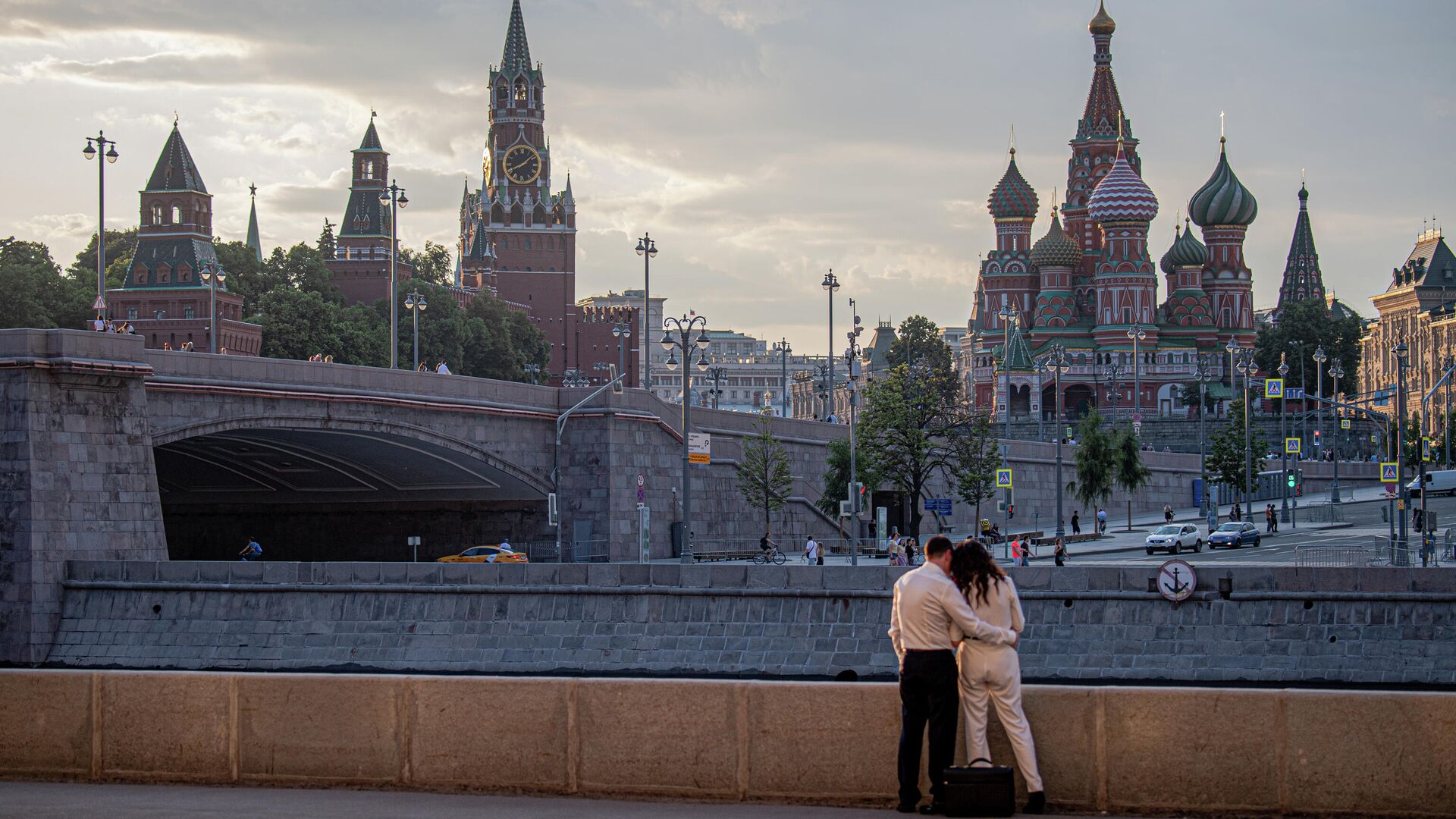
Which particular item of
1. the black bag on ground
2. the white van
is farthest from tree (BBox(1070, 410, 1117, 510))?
the black bag on ground

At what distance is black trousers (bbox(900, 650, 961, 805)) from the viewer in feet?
38.7

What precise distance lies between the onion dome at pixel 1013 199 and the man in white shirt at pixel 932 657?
452 feet

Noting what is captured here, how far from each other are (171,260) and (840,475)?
242ft

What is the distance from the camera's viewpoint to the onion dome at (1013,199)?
147m

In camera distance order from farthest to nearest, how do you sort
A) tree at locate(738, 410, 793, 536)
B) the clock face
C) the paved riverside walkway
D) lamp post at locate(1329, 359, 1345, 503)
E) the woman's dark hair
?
1. the clock face
2. lamp post at locate(1329, 359, 1345, 503)
3. tree at locate(738, 410, 793, 536)
4. the paved riverside walkway
5. the woman's dark hair

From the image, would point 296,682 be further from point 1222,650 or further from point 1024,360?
point 1024,360

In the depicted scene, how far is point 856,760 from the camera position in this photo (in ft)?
40.6

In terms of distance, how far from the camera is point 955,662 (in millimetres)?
11898

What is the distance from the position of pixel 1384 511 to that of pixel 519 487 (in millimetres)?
36384

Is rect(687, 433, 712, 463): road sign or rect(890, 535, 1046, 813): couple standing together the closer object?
rect(890, 535, 1046, 813): couple standing together

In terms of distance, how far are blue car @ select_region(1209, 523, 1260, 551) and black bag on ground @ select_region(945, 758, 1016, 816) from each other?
4899cm

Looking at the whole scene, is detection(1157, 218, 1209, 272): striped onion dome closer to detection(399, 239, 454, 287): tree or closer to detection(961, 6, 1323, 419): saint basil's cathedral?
detection(961, 6, 1323, 419): saint basil's cathedral

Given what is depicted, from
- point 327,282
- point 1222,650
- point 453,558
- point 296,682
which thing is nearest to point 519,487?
point 453,558

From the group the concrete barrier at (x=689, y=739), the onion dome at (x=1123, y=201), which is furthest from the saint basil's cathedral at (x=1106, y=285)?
the concrete barrier at (x=689, y=739)
